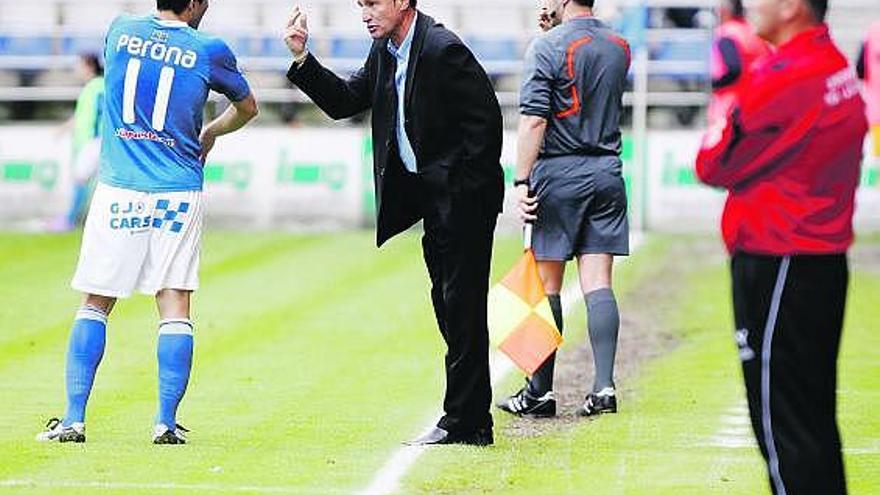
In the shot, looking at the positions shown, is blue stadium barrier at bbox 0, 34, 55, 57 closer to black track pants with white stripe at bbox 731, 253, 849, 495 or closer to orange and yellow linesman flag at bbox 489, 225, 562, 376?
orange and yellow linesman flag at bbox 489, 225, 562, 376

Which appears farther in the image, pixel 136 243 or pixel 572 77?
pixel 572 77

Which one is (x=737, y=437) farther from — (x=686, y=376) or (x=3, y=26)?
(x=3, y=26)

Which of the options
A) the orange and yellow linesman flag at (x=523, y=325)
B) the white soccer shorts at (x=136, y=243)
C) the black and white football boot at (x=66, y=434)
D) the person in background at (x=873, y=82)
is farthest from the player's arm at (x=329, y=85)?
the person in background at (x=873, y=82)

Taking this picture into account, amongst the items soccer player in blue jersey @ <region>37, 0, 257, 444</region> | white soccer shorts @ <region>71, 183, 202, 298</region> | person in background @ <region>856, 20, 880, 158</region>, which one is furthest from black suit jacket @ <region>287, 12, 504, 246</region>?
person in background @ <region>856, 20, 880, 158</region>

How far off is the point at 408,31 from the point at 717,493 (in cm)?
246

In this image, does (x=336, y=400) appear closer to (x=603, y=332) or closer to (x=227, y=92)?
(x=603, y=332)

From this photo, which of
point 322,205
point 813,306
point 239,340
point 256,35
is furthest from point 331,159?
point 813,306

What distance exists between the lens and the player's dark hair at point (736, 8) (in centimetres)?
2255

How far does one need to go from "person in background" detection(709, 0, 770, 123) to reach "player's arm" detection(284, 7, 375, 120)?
35.4 feet

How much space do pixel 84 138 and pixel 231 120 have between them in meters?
12.7

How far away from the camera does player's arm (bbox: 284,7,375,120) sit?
367 inches

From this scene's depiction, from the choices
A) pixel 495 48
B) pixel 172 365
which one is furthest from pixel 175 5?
pixel 495 48

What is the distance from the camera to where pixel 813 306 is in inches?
265

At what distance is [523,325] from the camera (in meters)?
9.92
